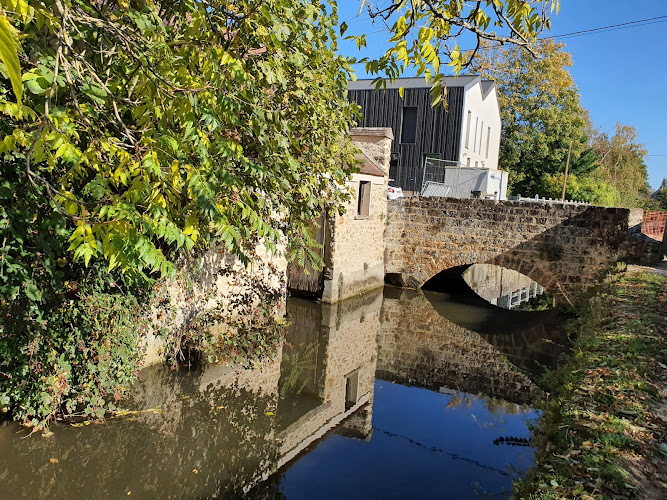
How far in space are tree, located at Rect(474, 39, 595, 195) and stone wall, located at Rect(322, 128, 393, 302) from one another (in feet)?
60.0

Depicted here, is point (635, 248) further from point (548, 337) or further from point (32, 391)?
point (32, 391)

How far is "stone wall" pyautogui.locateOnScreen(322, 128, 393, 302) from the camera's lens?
12461mm

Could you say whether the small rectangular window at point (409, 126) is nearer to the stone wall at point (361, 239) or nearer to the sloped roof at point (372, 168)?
the stone wall at point (361, 239)

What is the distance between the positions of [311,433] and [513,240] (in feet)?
30.1

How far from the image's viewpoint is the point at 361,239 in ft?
44.9

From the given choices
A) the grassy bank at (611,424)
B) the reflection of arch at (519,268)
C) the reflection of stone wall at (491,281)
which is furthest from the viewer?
the reflection of stone wall at (491,281)

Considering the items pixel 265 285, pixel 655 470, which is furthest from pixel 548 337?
pixel 655 470

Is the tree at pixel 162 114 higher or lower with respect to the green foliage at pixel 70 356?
higher

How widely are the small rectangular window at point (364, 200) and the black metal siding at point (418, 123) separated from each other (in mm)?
10836

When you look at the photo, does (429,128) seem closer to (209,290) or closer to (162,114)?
(209,290)

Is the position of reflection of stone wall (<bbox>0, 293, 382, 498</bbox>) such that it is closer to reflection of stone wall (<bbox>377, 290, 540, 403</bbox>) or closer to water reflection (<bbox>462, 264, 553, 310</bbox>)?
reflection of stone wall (<bbox>377, 290, 540, 403</bbox>)

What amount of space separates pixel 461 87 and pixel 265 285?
17.3m

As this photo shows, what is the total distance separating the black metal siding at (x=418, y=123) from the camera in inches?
932

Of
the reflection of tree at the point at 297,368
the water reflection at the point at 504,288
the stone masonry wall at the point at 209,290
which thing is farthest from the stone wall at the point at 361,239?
the water reflection at the point at 504,288
